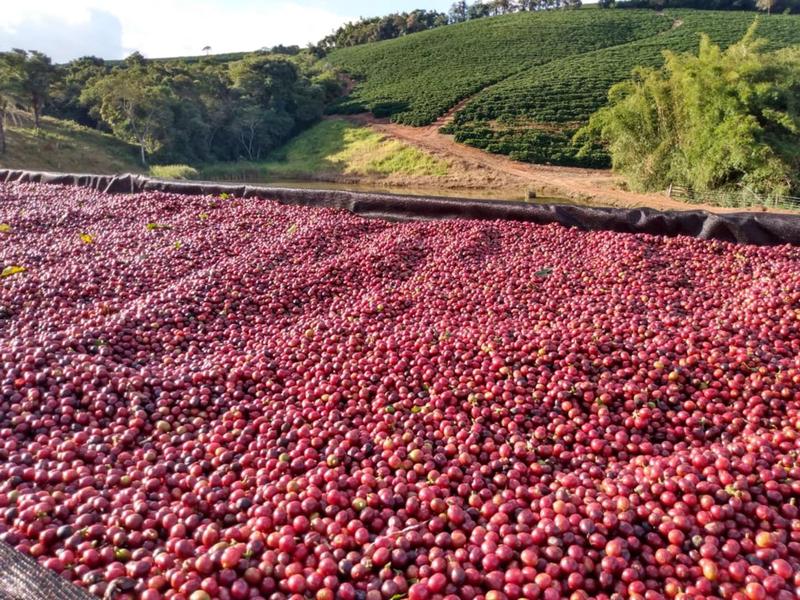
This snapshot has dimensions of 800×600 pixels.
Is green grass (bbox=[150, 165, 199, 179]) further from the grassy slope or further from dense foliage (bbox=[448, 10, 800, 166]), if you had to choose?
dense foliage (bbox=[448, 10, 800, 166])

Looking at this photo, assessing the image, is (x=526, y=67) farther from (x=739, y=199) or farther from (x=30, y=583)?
(x=30, y=583)

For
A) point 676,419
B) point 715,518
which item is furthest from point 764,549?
A: point 676,419

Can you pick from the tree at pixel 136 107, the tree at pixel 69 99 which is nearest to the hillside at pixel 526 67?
the tree at pixel 136 107

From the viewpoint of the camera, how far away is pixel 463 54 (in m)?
53.2

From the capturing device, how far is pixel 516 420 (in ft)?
7.51

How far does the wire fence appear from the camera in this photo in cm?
1403

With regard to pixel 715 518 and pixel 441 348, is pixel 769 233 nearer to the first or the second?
pixel 441 348

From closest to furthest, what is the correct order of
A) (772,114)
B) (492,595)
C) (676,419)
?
(492,595)
(676,419)
(772,114)

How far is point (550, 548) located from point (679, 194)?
60.5ft

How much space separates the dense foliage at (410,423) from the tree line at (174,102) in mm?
25864

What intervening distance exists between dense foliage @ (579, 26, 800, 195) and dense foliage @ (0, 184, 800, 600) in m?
13.5

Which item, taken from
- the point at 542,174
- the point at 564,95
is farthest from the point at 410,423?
the point at 564,95

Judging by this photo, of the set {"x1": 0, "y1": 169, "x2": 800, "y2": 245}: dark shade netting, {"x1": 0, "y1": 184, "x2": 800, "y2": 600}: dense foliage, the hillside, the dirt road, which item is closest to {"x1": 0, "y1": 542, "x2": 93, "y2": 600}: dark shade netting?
{"x1": 0, "y1": 184, "x2": 800, "y2": 600}: dense foliage

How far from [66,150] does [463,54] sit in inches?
1615
